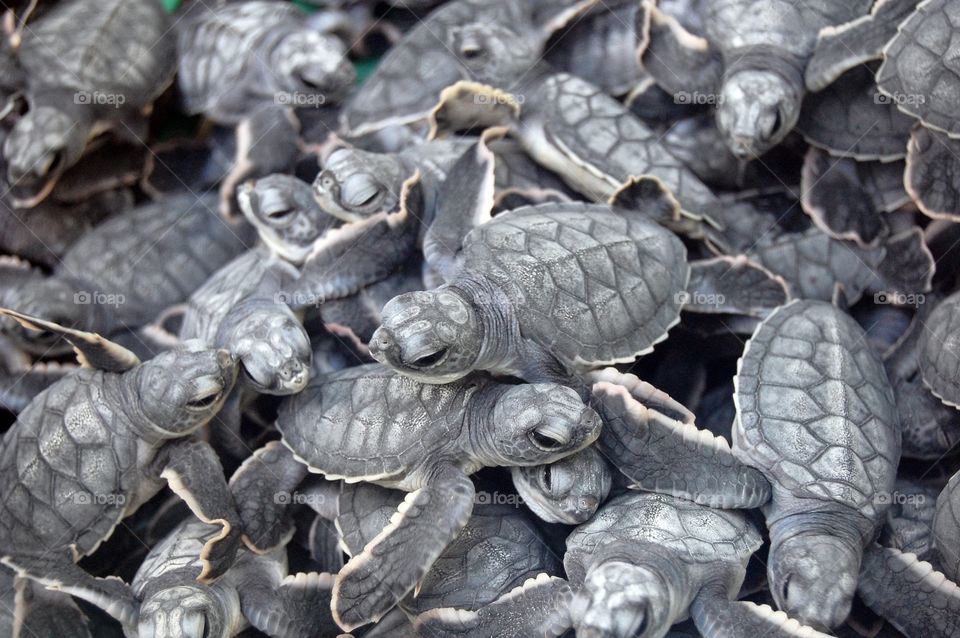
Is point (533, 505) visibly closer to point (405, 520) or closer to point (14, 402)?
point (405, 520)

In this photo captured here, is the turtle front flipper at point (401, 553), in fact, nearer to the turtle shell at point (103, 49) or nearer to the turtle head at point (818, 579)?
the turtle head at point (818, 579)

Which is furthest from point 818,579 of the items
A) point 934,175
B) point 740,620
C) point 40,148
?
point 40,148

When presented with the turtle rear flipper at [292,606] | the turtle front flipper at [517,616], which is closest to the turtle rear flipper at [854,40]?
the turtle front flipper at [517,616]

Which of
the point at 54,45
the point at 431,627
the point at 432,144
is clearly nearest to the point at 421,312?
the point at 431,627

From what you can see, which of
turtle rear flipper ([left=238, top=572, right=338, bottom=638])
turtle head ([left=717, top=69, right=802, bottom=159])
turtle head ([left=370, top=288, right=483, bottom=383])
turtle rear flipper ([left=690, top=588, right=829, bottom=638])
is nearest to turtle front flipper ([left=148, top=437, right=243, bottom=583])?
turtle rear flipper ([left=238, top=572, right=338, bottom=638])

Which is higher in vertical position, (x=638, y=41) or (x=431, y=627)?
(x=638, y=41)

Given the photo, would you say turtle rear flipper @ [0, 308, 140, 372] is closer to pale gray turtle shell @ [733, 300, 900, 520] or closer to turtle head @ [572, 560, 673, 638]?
turtle head @ [572, 560, 673, 638]
